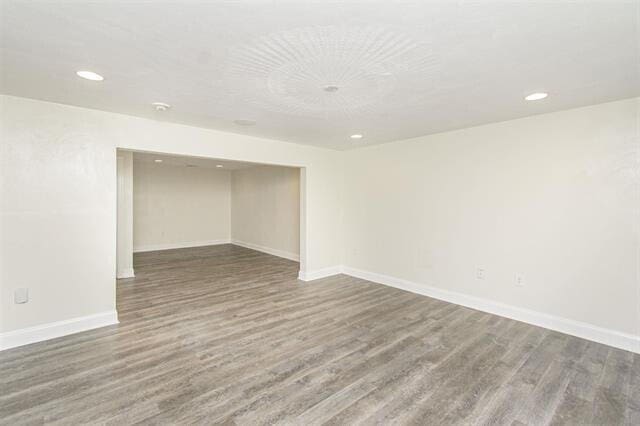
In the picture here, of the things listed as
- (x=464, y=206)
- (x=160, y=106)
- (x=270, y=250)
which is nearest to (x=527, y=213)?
(x=464, y=206)

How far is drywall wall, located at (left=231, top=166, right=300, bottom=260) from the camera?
22.2 ft

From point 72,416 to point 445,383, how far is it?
2.56 meters

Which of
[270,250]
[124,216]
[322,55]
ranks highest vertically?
[322,55]

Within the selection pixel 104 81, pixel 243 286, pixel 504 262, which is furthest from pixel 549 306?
pixel 104 81

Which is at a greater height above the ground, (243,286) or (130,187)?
(130,187)

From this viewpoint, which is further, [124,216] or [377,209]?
[124,216]

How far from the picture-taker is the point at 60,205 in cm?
294

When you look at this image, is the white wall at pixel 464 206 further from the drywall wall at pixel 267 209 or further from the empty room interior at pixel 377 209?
the drywall wall at pixel 267 209

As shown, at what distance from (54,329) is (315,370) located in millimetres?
2673

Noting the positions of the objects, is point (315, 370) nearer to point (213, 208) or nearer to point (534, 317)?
point (534, 317)

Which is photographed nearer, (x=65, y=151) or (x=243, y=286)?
(x=65, y=151)

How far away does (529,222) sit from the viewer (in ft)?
11.0

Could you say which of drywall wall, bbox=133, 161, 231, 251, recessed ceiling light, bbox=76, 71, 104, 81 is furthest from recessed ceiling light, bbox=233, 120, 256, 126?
drywall wall, bbox=133, 161, 231, 251

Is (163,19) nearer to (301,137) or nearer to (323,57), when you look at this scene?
(323,57)
